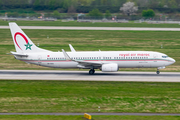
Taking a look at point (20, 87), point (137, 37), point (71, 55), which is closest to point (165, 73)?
point (71, 55)

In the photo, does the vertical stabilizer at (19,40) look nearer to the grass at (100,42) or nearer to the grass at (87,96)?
the grass at (87,96)

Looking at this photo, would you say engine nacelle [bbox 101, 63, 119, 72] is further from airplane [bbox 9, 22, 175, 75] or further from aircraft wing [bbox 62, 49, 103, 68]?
aircraft wing [bbox 62, 49, 103, 68]

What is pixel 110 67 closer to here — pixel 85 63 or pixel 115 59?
pixel 115 59

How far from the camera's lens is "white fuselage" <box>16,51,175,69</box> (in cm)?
4666

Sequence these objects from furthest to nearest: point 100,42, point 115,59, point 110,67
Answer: point 100,42 → point 115,59 → point 110,67

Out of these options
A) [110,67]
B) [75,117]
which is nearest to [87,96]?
[75,117]

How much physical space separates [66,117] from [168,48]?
54.3m

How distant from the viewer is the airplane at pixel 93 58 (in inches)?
1836

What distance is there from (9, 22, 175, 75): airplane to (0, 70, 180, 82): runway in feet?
4.67

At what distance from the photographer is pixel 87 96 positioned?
111 feet

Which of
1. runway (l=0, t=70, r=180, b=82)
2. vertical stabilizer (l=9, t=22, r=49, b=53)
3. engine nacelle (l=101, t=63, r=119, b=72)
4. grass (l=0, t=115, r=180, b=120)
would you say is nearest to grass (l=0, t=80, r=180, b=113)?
grass (l=0, t=115, r=180, b=120)

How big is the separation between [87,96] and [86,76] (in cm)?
1276

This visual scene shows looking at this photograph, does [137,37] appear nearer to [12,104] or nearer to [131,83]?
[131,83]

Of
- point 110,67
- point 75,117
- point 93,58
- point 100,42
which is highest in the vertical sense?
point 93,58
